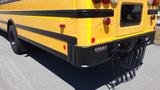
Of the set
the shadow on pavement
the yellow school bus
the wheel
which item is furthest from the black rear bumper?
the wheel

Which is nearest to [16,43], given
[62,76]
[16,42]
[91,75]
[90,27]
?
[16,42]

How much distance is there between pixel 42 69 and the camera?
5207 millimetres

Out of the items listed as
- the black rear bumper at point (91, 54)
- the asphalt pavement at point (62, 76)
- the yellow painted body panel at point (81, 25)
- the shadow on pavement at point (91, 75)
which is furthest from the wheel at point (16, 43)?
the black rear bumper at point (91, 54)

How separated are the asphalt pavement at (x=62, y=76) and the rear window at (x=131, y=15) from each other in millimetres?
1200

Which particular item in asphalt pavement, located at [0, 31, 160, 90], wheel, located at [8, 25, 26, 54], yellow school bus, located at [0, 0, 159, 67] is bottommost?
asphalt pavement, located at [0, 31, 160, 90]

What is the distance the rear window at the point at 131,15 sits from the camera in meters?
3.75

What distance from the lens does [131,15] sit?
401cm

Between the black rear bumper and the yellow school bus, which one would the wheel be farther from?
the black rear bumper

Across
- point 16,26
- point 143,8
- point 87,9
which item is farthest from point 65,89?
point 16,26

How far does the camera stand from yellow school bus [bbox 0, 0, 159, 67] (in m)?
3.12

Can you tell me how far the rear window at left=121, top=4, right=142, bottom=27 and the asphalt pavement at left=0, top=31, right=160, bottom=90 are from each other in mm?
1200

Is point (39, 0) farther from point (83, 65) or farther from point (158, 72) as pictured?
point (158, 72)

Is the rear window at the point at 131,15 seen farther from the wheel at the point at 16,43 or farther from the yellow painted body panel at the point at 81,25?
the wheel at the point at 16,43

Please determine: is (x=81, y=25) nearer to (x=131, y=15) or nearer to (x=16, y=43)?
(x=131, y=15)
